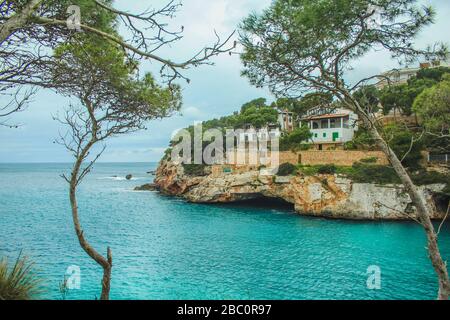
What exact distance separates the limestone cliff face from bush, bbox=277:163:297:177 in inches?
24.7

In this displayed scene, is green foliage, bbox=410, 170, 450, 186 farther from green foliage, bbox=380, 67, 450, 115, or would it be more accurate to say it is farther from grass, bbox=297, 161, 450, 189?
green foliage, bbox=380, 67, 450, 115

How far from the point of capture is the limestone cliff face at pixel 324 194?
3055 cm

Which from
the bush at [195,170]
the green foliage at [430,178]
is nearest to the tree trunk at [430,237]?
the green foliage at [430,178]

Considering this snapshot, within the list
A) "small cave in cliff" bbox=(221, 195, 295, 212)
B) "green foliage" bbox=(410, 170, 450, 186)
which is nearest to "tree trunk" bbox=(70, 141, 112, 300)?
"green foliage" bbox=(410, 170, 450, 186)

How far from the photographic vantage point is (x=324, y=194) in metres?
32.7

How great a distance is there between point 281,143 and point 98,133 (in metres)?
34.7

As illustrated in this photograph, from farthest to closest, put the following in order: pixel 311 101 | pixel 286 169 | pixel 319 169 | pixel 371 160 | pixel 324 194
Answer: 1. pixel 286 169
2. pixel 319 169
3. pixel 324 194
4. pixel 371 160
5. pixel 311 101

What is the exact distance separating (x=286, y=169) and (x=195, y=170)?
15978 mm

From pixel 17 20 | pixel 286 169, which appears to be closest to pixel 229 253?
pixel 286 169

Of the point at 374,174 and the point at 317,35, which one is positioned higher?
the point at 317,35

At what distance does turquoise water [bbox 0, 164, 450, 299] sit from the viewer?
50.2ft

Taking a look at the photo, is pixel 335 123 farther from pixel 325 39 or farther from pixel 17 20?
pixel 17 20

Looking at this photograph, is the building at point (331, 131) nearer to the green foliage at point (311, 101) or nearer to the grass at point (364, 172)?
the grass at point (364, 172)
